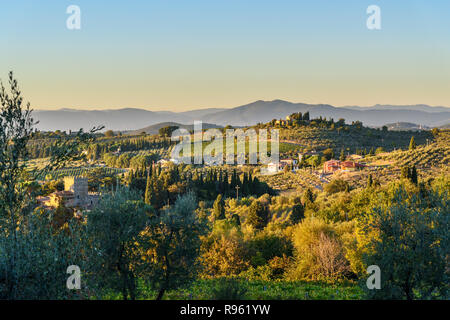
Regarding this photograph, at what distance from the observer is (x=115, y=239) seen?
10.3 m

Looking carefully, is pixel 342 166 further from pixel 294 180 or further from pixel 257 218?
pixel 257 218

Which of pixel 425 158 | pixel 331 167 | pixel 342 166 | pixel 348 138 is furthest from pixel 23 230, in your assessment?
pixel 348 138

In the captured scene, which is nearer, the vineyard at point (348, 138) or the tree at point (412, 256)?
the tree at point (412, 256)

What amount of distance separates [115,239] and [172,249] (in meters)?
1.90

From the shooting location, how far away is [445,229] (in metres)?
10.5

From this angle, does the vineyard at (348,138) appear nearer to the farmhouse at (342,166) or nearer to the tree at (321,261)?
the farmhouse at (342,166)

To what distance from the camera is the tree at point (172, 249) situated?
37.3 ft

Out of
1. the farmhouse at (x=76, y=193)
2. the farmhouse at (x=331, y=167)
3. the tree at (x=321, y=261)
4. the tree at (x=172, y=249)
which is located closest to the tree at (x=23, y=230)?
the tree at (x=172, y=249)

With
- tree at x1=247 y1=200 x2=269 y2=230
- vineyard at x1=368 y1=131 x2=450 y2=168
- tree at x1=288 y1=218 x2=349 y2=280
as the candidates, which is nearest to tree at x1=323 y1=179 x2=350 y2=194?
tree at x1=247 y1=200 x2=269 y2=230

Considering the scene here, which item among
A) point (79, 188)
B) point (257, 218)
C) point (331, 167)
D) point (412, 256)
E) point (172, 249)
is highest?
point (412, 256)

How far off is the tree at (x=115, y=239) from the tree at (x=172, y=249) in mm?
702

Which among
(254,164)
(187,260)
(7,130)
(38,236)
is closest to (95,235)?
(38,236)

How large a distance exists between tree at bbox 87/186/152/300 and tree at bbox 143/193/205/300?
2.30 feet
